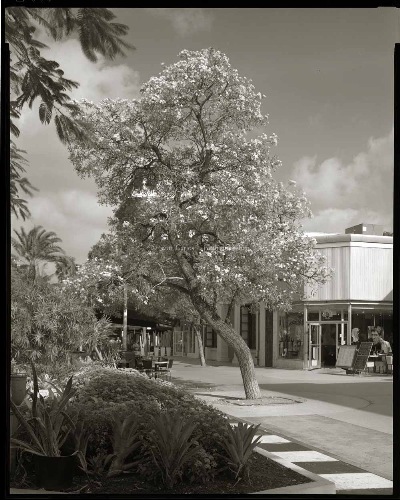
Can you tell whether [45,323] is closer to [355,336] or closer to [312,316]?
[355,336]

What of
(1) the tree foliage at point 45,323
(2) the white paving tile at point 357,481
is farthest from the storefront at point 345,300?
(2) the white paving tile at point 357,481

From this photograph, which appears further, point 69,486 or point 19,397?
point 19,397

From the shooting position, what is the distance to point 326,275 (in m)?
19.4

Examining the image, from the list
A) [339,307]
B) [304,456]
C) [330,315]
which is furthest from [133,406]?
[330,315]

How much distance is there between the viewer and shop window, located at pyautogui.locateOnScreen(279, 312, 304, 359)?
3453cm

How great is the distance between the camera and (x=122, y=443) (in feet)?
23.5

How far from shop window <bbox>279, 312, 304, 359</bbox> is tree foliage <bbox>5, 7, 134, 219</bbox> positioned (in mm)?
27208

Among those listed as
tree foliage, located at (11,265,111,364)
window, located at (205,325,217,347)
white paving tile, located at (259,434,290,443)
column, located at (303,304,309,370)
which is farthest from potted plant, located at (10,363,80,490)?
window, located at (205,325,217,347)

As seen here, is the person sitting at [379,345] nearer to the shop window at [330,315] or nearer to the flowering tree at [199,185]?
the shop window at [330,315]

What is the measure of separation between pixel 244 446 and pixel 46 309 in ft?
26.7

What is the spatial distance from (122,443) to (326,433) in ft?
22.1

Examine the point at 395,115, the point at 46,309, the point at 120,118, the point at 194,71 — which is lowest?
the point at 46,309

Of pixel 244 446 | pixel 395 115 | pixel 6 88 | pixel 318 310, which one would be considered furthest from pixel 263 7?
pixel 318 310

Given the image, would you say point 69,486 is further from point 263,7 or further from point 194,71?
point 194,71
